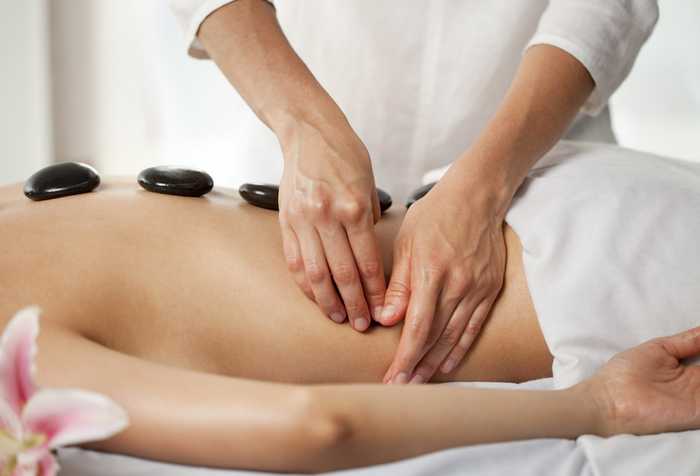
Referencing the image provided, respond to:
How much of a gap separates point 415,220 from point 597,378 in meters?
0.28

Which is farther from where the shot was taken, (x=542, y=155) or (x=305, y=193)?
(x=542, y=155)

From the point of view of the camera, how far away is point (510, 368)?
0.96 metres

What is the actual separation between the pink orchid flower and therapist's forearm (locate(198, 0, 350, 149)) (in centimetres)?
55

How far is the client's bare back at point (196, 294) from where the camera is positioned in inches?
32.5

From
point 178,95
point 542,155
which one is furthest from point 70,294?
point 178,95

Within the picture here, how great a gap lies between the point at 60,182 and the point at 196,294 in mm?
254

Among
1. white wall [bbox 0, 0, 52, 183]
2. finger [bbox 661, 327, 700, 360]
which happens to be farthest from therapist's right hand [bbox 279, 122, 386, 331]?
white wall [bbox 0, 0, 52, 183]

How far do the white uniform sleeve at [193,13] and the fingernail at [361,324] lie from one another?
1.66ft

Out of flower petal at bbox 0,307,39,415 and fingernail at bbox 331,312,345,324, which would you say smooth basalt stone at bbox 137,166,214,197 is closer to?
fingernail at bbox 331,312,345,324

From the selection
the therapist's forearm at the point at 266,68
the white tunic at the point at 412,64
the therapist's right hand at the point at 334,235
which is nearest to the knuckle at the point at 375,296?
the therapist's right hand at the point at 334,235

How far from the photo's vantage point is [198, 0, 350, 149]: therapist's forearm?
1.00 metres

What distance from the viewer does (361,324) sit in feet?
2.98

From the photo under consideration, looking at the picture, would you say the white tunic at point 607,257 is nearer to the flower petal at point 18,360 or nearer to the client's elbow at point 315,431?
the client's elbow at point 315,431

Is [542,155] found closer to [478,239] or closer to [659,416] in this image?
[478,239]
